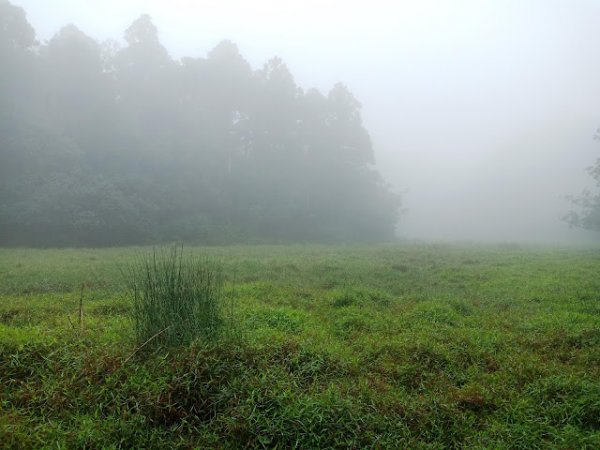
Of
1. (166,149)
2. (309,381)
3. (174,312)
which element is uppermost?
(166,149)

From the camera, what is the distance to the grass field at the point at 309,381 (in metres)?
3.87

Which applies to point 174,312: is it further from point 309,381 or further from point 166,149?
point 166,149

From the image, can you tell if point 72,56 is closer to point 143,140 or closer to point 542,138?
point 143,140

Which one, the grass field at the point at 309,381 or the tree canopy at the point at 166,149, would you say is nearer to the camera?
the grass field at the point at 309,381

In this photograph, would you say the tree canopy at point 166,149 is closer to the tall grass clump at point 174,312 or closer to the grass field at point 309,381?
the grass field at point 309,381

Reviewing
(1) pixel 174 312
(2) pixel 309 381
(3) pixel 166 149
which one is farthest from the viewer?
(3) pixel 166 149

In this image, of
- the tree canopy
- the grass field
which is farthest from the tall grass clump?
the tree canopy

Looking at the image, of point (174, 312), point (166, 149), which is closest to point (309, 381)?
point (174, 312)

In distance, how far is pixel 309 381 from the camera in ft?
15.8

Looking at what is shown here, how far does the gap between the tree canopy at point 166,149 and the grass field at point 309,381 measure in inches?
767

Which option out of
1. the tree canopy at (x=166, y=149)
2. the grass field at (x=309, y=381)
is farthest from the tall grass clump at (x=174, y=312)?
the tree canopy at (x=166, y=149)

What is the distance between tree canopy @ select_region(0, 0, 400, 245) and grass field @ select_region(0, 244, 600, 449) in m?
19.5

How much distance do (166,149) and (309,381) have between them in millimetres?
30725

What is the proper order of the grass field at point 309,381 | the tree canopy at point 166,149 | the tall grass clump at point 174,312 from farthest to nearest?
the tree canopy at point 166,149 < the tall grass clump at point 174,312 < the grass field at point 309,381
